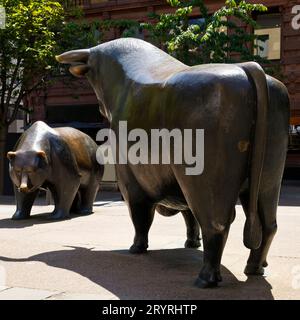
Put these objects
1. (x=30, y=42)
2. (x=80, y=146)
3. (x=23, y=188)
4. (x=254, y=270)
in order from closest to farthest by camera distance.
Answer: (x=254, y=270), (x=23, y=188), (x=80, y=146), (x=30, y=42)

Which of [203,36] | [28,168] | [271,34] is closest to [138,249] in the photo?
[28,168]

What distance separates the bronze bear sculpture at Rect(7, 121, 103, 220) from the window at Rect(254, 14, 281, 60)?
12.5 metres

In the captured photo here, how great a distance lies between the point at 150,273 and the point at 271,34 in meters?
17.8

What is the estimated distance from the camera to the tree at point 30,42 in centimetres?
1564

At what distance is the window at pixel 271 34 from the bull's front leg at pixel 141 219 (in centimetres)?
1625

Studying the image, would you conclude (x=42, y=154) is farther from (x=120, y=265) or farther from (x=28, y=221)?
(x=120, y=265)

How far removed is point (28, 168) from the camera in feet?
28.6

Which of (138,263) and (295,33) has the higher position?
(295,33)

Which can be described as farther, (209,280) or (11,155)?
(11,155)

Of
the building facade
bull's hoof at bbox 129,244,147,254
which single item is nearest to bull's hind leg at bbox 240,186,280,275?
bull's hoof at bbox 129,244,147,254
